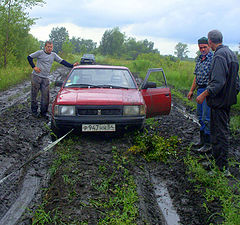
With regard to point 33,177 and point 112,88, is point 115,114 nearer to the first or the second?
point 112,88

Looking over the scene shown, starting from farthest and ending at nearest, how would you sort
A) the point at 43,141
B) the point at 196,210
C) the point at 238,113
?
the point at 238,113
the point at 43,141
the point at 196,210

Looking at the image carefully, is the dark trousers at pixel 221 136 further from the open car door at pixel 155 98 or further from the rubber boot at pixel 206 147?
the open car door at pixel 155 98

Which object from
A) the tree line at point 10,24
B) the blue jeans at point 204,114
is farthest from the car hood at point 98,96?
the tree line at point 10,24

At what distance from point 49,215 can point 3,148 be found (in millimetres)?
2510

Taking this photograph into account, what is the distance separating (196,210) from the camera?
3473 millimetres

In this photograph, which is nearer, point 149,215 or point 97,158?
point 149,215

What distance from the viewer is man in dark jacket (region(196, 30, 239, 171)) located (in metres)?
4.03

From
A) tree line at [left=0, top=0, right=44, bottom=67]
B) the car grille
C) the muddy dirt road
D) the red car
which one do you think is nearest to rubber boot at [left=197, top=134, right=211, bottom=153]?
the muddy dirt road

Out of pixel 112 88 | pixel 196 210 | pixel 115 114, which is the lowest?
pixel 196 210

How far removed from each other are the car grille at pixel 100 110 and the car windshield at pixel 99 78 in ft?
2.93

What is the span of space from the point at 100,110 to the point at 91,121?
0.88 feet

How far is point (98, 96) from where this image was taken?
5.54 metres

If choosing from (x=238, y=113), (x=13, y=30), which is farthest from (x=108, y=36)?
(x=238, y=113)

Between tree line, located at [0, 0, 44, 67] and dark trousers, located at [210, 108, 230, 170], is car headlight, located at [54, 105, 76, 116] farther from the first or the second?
tree line, located at [0, 0, 44, 67]
